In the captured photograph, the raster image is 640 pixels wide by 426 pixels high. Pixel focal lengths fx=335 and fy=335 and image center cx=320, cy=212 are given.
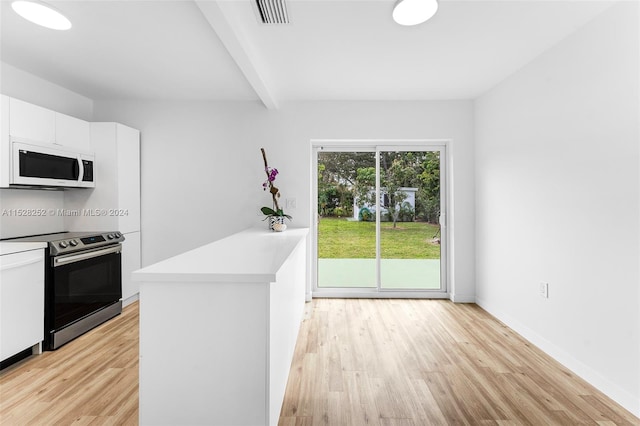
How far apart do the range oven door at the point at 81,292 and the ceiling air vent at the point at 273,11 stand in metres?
2.40

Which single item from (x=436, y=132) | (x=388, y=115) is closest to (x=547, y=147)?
(x=436, y=132)

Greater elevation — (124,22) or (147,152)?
(124,22)

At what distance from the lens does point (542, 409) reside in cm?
187

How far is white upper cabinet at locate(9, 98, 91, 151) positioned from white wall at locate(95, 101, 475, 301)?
24.9 inches

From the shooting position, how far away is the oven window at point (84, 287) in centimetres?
264

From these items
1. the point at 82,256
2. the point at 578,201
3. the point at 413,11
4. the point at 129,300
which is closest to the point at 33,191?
the point at 82,256

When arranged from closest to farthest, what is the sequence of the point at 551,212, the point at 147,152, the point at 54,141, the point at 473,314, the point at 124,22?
the point at 124,22, the point at 551,212, the point at 54,141, the point at 473,314, the point at 147,152

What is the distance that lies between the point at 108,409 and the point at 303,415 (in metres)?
1.09

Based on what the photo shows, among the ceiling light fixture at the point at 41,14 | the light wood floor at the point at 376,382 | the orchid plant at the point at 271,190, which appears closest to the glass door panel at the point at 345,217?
the orchid plant at the point at 271,190

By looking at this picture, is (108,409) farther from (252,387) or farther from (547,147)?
(547,147)

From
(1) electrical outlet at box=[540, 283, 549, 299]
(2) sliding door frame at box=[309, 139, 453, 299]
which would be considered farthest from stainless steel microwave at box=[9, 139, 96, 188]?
(1) electrical outlet at box=[540, 283, 549, 299]

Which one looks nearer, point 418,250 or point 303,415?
point 303,415

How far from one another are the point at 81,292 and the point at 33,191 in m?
1.13

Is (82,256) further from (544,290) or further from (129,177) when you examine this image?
(544,290)
